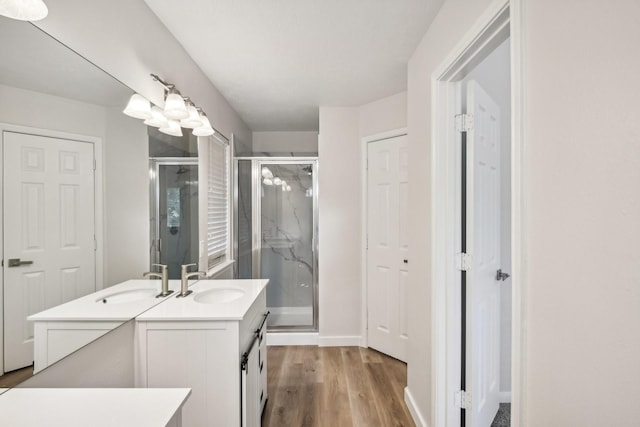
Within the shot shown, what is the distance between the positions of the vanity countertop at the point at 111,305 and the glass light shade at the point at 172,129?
843 millimetres

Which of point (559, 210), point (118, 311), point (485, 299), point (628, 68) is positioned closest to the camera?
point (628, 68)

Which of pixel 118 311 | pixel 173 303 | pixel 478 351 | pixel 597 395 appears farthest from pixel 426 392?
pixel 118 311

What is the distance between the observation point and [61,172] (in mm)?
933

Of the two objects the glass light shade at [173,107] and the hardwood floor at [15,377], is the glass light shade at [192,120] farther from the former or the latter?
the hardwood floor at [15,377]

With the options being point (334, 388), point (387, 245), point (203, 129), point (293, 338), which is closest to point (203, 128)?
point (203, 129)

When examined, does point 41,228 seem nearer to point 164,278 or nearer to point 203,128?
point 164,278

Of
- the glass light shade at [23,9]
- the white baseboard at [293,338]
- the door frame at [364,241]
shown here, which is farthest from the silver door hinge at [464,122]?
the white baseboard at [293,338]

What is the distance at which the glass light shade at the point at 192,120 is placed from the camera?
69.2 inches

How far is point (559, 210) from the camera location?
0.74 metres

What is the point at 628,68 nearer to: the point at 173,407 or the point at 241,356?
the point at 173,407

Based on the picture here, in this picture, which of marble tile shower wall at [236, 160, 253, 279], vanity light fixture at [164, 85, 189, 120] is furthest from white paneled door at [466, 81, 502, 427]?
marble tile shower wall at [236, 160, 253, 279]

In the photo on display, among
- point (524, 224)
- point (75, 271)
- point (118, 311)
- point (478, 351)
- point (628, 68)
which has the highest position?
point (628, 68)

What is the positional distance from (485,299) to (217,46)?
2331 millimetres

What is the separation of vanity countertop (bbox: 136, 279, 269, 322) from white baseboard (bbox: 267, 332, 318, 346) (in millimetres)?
1332
